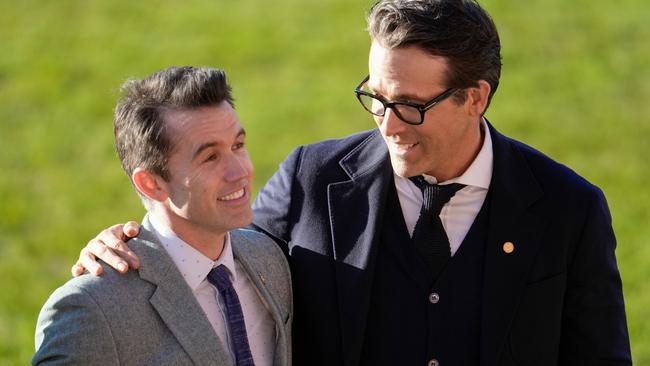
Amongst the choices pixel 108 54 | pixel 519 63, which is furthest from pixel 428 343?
pixel 108 54

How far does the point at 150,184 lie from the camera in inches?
145

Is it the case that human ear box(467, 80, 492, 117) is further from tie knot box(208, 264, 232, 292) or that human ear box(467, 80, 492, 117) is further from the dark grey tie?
tie knot box(208, 264, 232, 292)

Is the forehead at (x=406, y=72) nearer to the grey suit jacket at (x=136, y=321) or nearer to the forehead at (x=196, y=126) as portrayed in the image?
the forehead at (x=196, y=126)

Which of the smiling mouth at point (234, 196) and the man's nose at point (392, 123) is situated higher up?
the man's nose at point (392, 123)

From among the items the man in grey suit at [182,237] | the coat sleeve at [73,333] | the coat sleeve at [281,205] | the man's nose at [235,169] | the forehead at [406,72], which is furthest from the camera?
the coat sleeve at [281,205]

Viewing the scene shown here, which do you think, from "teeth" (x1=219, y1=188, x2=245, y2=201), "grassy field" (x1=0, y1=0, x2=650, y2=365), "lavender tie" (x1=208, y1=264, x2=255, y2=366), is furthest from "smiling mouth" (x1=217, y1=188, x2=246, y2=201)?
"grassy field" (x1=0, y1=0, x2=650, y2=365)

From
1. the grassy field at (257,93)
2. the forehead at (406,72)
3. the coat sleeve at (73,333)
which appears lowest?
the coat sleeve at (73,333)

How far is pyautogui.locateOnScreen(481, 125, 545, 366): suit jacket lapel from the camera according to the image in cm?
397

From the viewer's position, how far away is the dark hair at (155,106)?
12.0 feet

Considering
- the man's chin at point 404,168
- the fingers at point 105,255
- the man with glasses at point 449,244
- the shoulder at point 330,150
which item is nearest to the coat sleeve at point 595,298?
the man with glasses at point 449,244

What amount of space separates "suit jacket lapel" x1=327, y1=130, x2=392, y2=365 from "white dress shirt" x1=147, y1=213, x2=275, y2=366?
0.30 meters

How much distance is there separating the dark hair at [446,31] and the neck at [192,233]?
88cm

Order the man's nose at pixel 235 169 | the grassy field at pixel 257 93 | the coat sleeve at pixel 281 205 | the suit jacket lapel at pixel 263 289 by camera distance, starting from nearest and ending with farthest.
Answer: the man's nose at pixel 235 169, the suit jacket lapel at pixel 263 289, the coat sleeve at pixel 281 205, the grassy field at pixel 257 93

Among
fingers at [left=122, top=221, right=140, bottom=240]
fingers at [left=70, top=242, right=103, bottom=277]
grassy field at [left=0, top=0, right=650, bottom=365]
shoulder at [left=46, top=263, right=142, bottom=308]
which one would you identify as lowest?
shoulder at [left=46, top=263, right=142, bottom=308]
